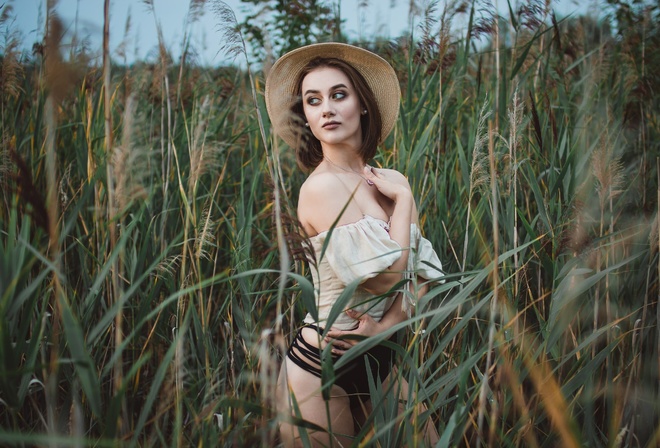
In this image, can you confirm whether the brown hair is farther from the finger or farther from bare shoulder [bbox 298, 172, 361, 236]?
bare shoulder [bbox 298, 172, 361, 236]

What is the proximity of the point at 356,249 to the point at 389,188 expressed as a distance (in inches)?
9.9

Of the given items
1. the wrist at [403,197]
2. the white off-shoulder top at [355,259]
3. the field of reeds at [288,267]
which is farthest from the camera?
the wrist at [403,197]

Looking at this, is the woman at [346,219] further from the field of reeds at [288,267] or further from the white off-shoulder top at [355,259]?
the field of reeds at [288,267]

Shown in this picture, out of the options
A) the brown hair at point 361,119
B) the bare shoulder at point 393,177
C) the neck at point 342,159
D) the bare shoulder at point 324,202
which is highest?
the brown hair at point 361,119

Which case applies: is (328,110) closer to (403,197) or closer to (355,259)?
(403,197)

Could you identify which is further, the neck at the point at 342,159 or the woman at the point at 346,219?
the neck at the point at 342,159

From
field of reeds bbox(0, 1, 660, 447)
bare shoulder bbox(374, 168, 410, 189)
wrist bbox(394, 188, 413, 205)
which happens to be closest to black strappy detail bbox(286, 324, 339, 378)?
field of reeds bbox(0, 1, 660, 447)

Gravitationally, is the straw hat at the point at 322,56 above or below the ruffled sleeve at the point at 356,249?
above

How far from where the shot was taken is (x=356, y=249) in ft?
4.69

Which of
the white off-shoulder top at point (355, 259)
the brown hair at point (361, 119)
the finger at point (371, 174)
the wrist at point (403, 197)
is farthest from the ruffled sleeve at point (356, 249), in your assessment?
the brown hair at point (361, 119)

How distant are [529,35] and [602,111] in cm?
52

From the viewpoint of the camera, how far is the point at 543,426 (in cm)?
167

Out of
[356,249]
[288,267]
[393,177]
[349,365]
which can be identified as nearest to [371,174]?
[393,177]

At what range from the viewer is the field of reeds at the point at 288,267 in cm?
107
